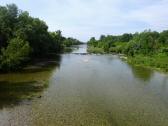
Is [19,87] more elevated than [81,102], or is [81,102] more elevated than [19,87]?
[19,87]

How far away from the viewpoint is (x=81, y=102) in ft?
85.1

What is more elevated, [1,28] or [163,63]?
[1,28]

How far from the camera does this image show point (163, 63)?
57.9 metres

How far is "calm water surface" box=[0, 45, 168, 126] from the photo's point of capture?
20.8 m

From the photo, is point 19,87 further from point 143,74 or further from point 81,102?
point 143,74

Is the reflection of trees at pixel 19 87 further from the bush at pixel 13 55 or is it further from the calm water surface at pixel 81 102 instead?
the bush at pixel 13 55

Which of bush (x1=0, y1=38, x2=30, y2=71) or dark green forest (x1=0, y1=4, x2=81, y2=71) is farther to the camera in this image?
dark green forest (x1=0, y1=4, x2=81, y2=71)

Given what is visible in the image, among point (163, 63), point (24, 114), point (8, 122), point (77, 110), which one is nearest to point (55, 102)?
point (77, 110)

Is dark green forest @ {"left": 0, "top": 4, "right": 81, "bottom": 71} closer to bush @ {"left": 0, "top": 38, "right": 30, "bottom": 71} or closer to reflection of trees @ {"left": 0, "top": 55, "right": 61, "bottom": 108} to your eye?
bush @ {"left": 0, "top": 38, "right": 30, "bottom": 71}

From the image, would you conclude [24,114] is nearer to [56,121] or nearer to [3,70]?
[56,121]

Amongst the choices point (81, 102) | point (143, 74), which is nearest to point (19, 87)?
point (81, 102)

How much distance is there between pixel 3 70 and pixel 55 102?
17.8 m

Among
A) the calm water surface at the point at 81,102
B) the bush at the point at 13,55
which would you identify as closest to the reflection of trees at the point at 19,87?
the calm water surface at the point at 81,102

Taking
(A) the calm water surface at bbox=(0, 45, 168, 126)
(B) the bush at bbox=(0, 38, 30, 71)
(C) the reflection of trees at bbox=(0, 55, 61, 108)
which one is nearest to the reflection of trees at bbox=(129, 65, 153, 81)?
(A) the calm water surface at bbox=(0, 45, 168, 126)
